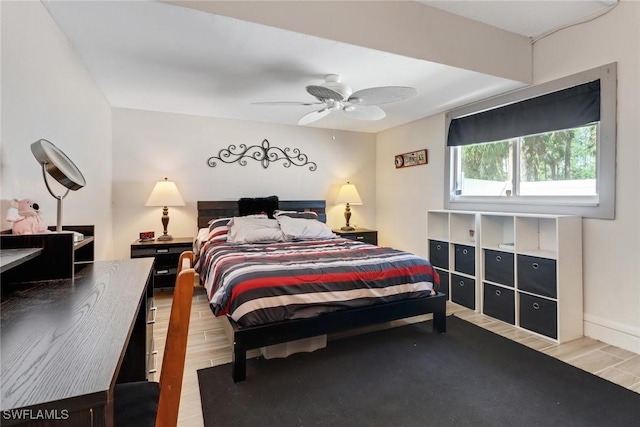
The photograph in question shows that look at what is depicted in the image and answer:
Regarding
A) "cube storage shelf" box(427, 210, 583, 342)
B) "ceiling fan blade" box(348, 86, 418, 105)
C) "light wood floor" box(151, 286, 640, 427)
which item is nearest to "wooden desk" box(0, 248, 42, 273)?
"light wood floor" box(151, 286, 640, 427)

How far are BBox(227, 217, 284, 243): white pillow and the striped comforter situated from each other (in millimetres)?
512

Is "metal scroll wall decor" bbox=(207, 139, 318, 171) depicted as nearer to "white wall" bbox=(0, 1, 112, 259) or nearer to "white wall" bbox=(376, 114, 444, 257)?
"white wall" bbox=(376, 114, 444, 257)

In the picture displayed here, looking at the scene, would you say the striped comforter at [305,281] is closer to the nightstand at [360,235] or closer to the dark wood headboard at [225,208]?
the dark wood headboard at [225,208]

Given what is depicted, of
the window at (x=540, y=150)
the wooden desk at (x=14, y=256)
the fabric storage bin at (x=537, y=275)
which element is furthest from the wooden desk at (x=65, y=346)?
the window at (x=540, y=150)

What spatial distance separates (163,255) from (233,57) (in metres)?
2.36

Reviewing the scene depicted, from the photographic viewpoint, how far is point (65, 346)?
2.11ft

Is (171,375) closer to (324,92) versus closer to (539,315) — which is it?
(324,92)

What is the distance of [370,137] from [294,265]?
3.46 meters

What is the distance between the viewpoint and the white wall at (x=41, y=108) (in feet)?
4.78

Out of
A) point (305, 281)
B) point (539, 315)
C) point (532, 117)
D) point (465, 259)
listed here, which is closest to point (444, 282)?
point (465, 259)

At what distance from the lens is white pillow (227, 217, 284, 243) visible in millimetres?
3460

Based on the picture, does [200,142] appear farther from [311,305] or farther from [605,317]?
[605,317]

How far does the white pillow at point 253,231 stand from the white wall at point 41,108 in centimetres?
130

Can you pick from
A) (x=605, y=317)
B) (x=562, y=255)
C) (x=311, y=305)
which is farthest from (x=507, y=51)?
(x=311, y=305)
